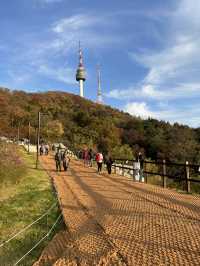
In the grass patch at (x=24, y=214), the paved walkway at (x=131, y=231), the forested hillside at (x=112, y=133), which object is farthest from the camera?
the forested hillside at (x=112, y=133)

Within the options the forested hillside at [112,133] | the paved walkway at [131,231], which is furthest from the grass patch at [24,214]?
the forested hillside at [112,133]

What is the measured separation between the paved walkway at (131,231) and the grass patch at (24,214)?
702 millimetres

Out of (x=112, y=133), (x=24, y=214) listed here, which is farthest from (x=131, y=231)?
(x=112, y=133)

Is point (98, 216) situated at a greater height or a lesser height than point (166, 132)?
lesser

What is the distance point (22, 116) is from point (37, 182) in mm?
75722

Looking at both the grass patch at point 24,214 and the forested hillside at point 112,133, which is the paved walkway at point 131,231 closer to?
the grass patch at point 24,214

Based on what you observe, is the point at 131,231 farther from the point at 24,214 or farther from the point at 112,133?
the point at 112,133

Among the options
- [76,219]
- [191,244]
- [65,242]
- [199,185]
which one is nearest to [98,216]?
[76,219]

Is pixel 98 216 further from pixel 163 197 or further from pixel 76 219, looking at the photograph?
pixel 163 197

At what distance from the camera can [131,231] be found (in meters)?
9.10

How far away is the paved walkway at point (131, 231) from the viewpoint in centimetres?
734

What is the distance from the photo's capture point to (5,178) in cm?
2234

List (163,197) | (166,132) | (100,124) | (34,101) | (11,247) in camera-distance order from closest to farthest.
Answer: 1. (11,247)
2. (163,197)
3. (166,132)
4. (100,124)
5. (34,101)

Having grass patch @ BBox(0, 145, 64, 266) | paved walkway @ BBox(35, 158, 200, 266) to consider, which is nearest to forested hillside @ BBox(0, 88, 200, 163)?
grass patch @ BBox(0, 145, 64, 266)
